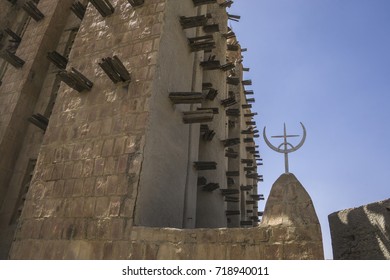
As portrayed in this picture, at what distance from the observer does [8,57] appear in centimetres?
838

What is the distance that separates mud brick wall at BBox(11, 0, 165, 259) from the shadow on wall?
2842mm

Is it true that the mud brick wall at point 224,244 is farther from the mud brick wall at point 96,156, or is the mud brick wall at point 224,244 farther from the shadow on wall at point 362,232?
the shadow on wall at point 362,232

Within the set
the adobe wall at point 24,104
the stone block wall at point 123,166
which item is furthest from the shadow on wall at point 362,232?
the adobe wall at point 24,104

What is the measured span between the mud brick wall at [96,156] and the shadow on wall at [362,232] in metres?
2.84

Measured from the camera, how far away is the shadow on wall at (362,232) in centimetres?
346

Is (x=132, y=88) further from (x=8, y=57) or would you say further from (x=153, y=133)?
(x=8, y=57)

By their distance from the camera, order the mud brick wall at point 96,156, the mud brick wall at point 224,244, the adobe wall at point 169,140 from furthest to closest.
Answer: the adobe wall at point 169,140, the mud brick wall at point 96,156, the mud brick wall at point 224,244

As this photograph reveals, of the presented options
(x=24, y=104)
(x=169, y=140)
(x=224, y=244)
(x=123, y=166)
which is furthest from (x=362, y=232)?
(x=24, y=104)

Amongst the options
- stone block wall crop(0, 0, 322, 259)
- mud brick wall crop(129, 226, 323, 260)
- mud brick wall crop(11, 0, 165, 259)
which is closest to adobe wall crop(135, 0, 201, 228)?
stone block wall crop(0, 0, 322, 259)

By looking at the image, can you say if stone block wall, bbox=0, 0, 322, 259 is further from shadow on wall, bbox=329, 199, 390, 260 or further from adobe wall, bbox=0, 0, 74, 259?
shadow on wall, bbox=329, 199, 390, 260

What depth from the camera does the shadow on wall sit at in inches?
136

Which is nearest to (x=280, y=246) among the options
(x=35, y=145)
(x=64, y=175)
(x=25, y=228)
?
(x=64, y=175)

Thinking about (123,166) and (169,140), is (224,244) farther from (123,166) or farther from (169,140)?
(169,140)
